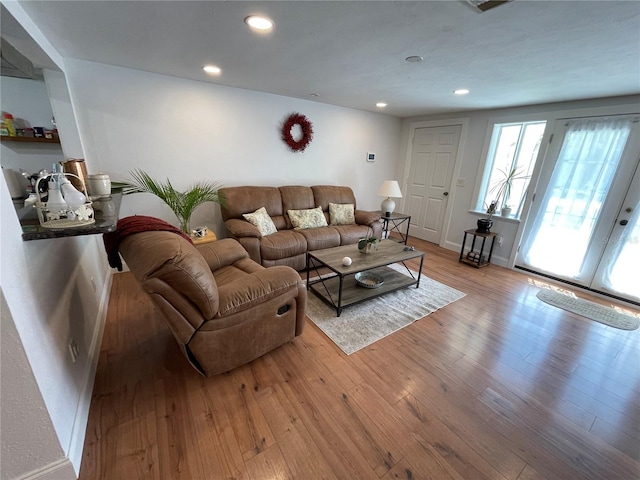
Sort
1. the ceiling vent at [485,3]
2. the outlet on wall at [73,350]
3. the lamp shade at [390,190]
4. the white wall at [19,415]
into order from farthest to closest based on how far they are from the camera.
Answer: the lamp shade at [390,190], the outlet on wall at [73,350], the ceiling vent at [485,3], the white wall at [19,415]

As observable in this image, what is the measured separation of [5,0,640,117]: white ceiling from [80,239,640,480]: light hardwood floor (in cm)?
217

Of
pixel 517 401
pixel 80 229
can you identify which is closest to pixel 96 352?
pixel 80 229

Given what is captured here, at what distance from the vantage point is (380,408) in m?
1.51

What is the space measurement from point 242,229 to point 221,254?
66cm

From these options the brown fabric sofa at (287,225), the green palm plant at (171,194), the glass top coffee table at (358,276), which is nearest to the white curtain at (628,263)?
the glass top coffee table at (358,276)

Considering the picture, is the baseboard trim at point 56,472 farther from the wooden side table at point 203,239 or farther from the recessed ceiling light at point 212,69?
the recessed ceiling light at point 212,69

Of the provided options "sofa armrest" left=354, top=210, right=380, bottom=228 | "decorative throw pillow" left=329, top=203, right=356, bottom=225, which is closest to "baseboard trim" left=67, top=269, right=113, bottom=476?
"decorative throw pillow" left=329, top=203, right=356, bottom=225

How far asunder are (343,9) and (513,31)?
41.1 inches

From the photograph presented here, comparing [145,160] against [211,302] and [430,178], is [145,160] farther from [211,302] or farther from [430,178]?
[430,178]

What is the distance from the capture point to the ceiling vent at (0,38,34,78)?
1701 millimetres

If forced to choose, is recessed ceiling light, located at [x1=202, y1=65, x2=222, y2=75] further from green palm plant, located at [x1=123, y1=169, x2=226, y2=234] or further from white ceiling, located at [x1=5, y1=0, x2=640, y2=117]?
green palm plant, located at [x1=123, y1=169, x2=226, y2=234]

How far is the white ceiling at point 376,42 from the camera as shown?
1390mm

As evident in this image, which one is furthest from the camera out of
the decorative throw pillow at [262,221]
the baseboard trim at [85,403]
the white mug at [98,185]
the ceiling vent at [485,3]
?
the decorative throw pillow at [262,221]

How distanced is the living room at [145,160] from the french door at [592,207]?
0.87 feet
